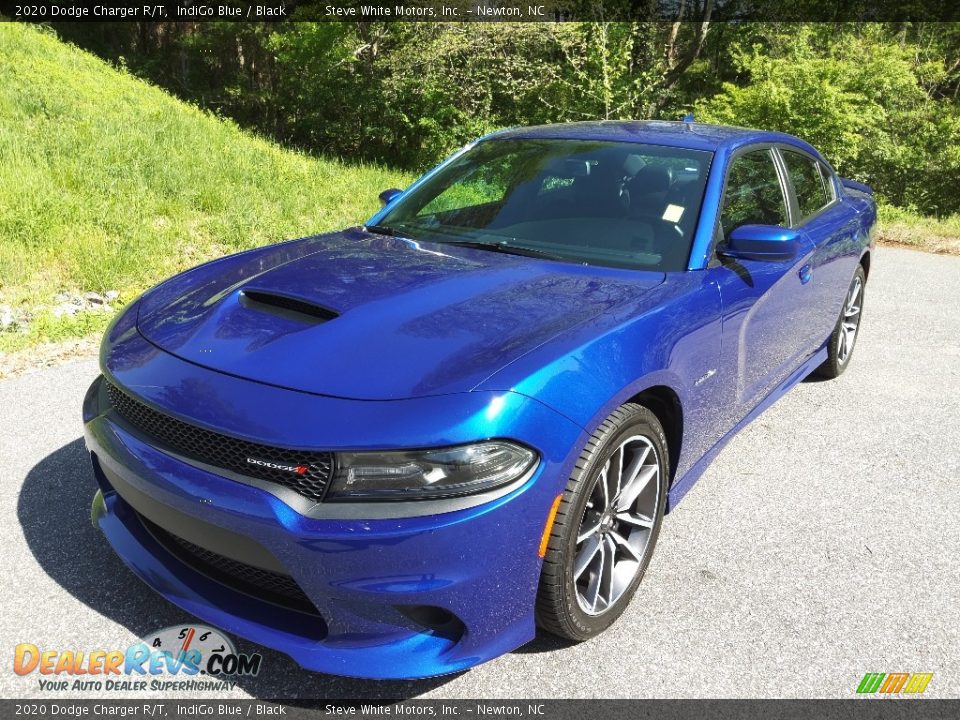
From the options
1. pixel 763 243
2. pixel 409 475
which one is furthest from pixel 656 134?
pixel 409 475

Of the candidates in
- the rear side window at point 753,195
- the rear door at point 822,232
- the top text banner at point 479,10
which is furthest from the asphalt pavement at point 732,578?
the top text banner at point 479,10

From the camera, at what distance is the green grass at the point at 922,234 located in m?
11.3

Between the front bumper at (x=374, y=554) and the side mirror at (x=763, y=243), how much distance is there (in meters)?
1.34

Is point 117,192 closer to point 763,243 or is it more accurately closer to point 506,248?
point 506,248

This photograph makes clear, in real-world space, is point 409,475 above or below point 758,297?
below

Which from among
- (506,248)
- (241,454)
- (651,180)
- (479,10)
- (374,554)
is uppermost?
(479,10)

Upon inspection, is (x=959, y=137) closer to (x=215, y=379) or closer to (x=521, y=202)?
(x=521, y=202)

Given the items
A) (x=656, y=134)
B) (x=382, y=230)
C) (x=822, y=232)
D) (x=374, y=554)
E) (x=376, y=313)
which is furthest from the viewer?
(x=822, y=232)

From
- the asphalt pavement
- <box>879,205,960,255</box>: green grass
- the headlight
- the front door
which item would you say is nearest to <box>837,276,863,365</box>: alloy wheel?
the asphalt pavement

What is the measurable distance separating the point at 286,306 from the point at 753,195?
2.21 m

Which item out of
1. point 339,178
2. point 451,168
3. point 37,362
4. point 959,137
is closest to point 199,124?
point 339,178

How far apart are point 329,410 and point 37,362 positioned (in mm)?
3765

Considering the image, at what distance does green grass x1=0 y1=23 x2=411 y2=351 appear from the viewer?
607cm

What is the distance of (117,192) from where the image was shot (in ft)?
24.9
